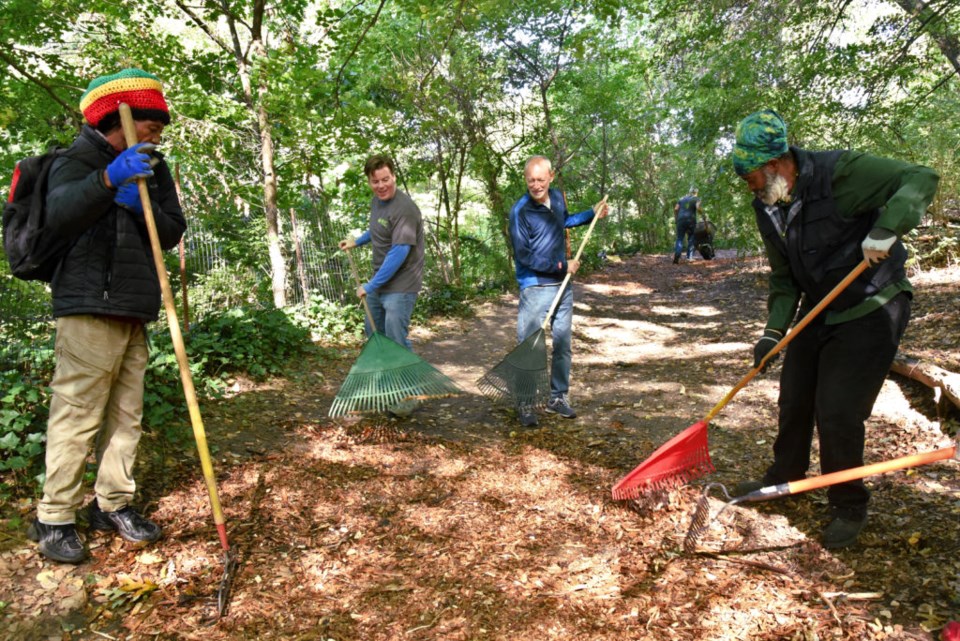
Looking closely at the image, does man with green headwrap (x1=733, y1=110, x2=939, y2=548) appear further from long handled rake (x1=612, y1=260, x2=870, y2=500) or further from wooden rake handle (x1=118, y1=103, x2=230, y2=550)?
wooden rake handle (x1=118, y1=103, x2=230, y2=550)

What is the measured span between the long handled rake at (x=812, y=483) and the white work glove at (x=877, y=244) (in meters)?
0.75

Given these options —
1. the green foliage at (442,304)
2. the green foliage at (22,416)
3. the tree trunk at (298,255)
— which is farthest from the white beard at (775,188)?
the tree trunk at (298,255)

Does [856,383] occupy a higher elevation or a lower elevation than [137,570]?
higher

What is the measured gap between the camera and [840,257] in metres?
2.54

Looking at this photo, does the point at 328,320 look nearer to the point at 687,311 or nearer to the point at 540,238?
the point at 540,238

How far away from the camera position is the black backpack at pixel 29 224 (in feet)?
7.81

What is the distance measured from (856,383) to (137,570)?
3.35 meters

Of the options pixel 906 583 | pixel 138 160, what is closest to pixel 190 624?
pixel 138 160

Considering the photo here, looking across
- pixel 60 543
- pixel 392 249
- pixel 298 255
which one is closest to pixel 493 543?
pixel 60 543

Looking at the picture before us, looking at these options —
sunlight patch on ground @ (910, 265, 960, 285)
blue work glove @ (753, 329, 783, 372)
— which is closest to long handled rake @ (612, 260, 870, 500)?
blue work glove @ (753, 329, 783, 372)

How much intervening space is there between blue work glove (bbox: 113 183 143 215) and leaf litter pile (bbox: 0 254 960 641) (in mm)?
1598

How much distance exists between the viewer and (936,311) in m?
6.20

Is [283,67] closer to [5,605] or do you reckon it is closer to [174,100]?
[174,100]

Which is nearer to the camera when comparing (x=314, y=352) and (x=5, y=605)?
(x=5, y=605)
